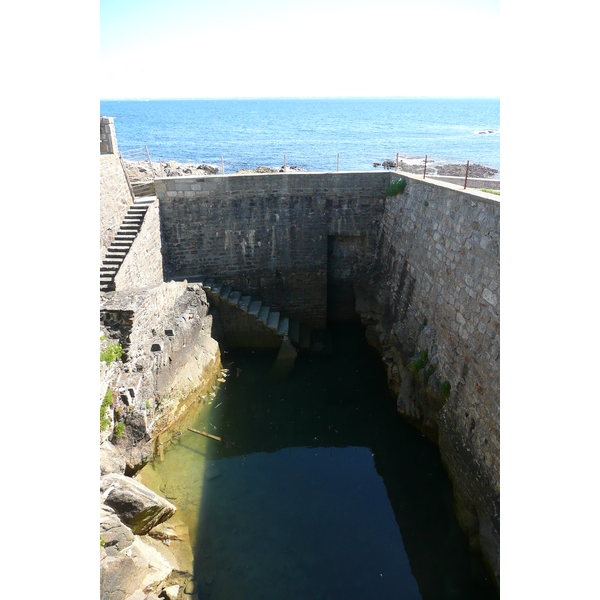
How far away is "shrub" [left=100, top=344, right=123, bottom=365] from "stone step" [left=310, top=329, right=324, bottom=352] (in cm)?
695

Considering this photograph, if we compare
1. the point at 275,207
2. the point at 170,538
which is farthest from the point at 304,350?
the point at 170,538

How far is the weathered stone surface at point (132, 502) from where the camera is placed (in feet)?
23.9

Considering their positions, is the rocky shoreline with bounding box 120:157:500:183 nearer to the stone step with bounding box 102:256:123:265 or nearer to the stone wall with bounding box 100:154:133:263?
the stone wall with bounding box 100:154:133:263

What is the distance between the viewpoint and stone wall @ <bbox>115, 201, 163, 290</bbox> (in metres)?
11.5

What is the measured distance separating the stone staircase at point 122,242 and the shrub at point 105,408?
319 centimetres

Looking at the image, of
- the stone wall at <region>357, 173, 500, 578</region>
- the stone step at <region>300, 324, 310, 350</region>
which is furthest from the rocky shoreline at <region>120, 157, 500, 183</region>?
the stone wall at <region>357, 173, 500, 578</region>

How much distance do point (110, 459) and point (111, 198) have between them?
24.3 feet

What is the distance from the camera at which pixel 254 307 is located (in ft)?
48.4

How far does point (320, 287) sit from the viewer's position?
15672mm

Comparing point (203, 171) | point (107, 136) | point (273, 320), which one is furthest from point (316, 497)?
point (203, 171)

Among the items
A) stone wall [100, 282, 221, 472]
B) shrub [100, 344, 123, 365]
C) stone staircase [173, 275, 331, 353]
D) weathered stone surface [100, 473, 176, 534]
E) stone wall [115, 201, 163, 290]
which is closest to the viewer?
weathered stone surface [100, 473, 176, 534]

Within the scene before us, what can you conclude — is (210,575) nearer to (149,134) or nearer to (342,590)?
(342,590)

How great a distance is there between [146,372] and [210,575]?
4.24 metres

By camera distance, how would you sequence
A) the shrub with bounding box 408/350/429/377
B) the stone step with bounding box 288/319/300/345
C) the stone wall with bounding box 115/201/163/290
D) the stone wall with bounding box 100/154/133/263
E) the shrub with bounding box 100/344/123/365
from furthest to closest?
the stone step with bounding box 288/319/300/345, the stone wall with bounding box 100/154/133/263, the stone wall with bounding box 115/201/163/290, the shrub with bounding box 408/350/429/377, the shrub with bounding box 100/344/123/365
